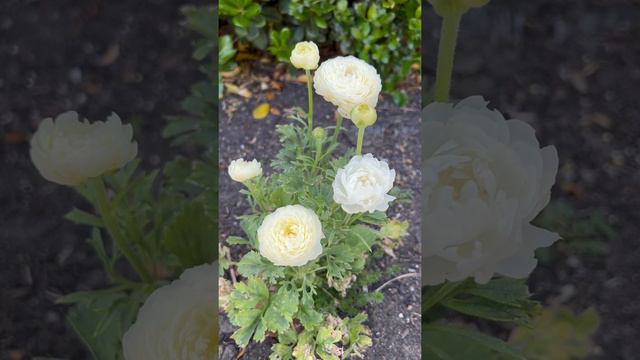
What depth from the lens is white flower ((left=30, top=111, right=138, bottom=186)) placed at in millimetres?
446

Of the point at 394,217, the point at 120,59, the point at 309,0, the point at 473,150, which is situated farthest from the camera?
the point at 309,0

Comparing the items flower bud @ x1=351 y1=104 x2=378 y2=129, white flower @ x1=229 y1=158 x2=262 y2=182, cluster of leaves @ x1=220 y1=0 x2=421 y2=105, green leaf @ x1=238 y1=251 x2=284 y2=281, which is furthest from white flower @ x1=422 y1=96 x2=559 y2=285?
cluster of leaves @ x1=220 y1=0 x2=421 y2=105

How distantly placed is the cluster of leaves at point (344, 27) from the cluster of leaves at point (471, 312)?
1.76 meters

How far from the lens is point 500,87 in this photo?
1.71 ft

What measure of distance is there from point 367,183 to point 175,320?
0.66 metres

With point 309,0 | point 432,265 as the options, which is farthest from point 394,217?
point 432,265

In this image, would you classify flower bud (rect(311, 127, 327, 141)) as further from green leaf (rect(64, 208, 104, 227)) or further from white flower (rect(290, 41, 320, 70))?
green leaf (rect(64, 208, 104, 227))

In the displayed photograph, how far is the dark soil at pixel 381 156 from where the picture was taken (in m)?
1.68

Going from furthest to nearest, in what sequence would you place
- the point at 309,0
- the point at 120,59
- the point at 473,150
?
the point at 309,0, the point at 473,150, the point at 120,59

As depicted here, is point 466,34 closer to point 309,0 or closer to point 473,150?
point 473,150

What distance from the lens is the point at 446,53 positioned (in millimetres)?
535

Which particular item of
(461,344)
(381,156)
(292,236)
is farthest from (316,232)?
(381,156)

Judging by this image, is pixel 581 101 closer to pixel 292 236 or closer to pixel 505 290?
pixel 505 290

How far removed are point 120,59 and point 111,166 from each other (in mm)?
79
